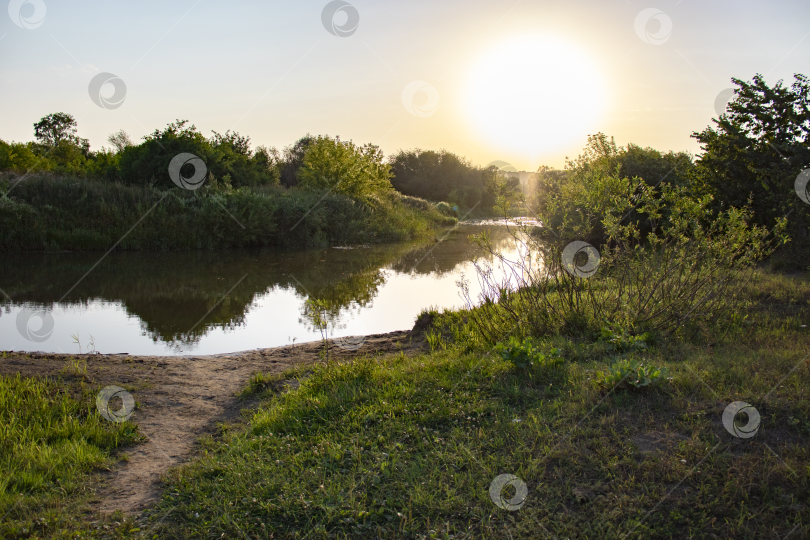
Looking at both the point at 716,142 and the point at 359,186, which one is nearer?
the point at 716,142

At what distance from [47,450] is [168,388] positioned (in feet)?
5.47

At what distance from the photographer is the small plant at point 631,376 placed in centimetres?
416

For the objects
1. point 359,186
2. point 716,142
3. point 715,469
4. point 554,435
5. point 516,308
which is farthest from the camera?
point 359,186

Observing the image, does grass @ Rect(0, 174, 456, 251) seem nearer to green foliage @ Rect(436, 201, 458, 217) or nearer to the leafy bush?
the leafy bush

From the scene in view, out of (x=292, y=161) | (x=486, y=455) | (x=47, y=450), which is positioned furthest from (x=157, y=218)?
(x=292, y=161)

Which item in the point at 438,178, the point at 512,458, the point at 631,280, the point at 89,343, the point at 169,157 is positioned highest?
the point at 438,178

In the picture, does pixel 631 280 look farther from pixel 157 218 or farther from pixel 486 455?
pixel 157 218

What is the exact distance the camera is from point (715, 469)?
317 centimetres

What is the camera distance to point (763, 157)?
9.71 metres

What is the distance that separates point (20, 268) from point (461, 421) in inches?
594

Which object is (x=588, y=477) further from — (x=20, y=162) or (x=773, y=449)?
(x=20, y=162)

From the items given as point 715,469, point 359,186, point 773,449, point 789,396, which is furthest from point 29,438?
point 359,186

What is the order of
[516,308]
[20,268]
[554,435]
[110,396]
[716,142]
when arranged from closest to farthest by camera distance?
[554,435] < [110,396] < [516,308] < [716,142] < [20,268]

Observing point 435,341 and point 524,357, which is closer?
point 524,357
